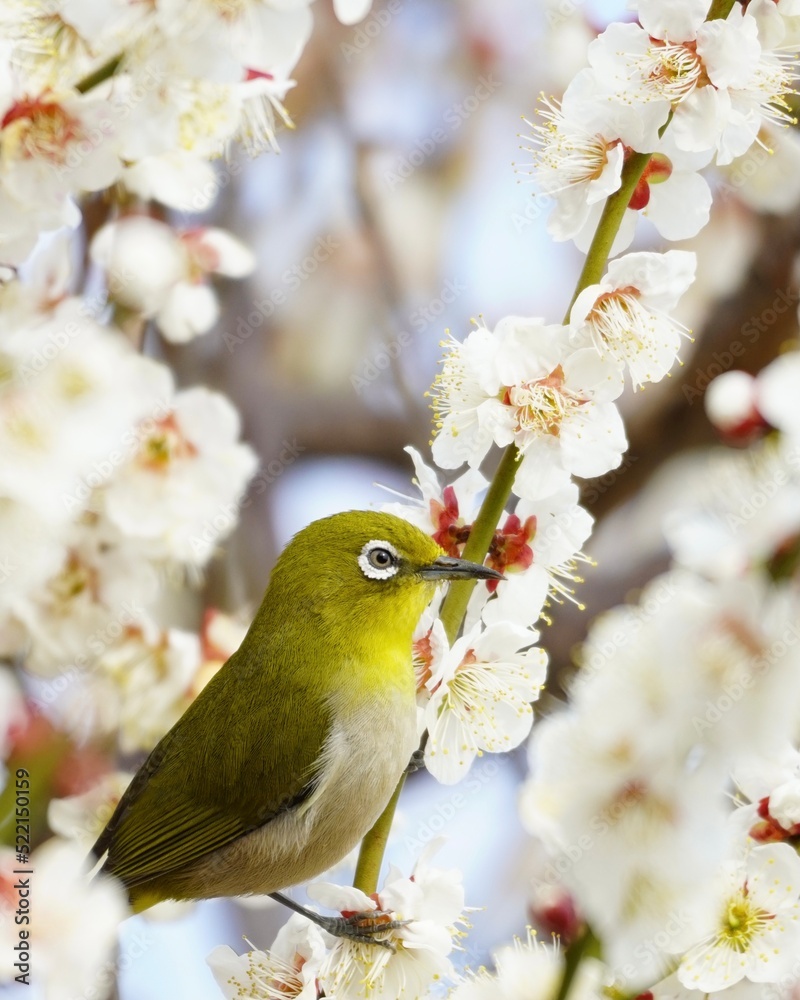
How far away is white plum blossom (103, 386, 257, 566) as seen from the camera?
1.16 metres

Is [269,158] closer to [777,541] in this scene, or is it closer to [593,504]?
[593,504]

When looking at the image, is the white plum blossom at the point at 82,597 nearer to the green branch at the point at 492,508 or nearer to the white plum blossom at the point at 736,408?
the green branch at the point at 492,508

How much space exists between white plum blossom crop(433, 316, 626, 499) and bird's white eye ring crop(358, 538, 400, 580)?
0.31m

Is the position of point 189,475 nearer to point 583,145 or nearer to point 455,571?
point 455,571

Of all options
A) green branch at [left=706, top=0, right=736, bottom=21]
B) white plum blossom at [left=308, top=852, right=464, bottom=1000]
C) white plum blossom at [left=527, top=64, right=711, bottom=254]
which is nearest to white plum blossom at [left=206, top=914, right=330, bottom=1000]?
white plum blossom at [left=308, top=852, right=464, bottom=1000]

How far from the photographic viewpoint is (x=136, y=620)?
1209 mm

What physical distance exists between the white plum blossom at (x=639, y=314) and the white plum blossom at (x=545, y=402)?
17 millimetres

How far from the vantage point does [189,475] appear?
123 centimetres

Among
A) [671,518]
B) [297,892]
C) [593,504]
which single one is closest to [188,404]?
[671,518]

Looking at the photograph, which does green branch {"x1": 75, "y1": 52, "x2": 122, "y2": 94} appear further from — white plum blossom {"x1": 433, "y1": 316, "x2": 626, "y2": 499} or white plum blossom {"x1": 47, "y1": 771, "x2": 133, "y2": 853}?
white plum blossom {"x1": 47, "y1": 771, "x2": 133, "y2": 853}

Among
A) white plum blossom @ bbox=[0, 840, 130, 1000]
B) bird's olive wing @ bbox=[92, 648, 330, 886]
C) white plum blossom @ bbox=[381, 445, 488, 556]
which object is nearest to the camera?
white plum blossom @ bbox=[0, 840, 130, 1000]

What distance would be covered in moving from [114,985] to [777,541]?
853 mm

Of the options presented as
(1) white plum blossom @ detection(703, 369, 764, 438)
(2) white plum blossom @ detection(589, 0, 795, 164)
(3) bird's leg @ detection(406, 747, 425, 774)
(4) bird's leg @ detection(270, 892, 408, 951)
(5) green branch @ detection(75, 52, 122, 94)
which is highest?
(2) white plum blossom @ detection(589, 0, 795, 164)

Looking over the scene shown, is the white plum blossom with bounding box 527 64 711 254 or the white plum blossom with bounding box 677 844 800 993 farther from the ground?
the white plum blossom with bounding box 527 64 711 254
